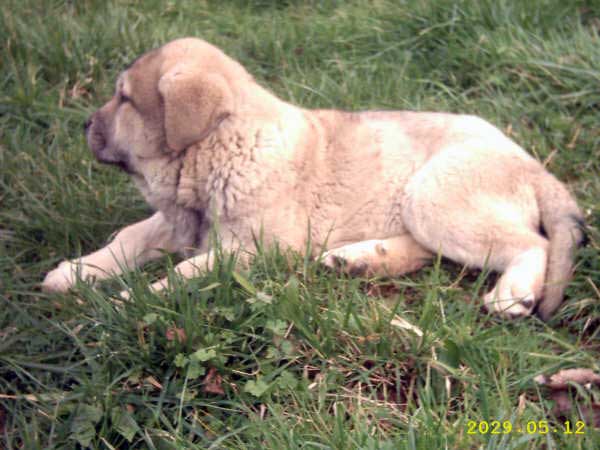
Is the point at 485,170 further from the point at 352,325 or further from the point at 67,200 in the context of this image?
the point at 67,200

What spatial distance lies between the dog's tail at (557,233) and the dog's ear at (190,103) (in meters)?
1.60

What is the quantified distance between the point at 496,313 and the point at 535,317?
0.18 meters

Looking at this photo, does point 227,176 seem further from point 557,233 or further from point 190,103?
point 557,233

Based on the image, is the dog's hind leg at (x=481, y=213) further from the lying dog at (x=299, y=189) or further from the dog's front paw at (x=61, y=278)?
the dog's front paw at (x=61, y=278)

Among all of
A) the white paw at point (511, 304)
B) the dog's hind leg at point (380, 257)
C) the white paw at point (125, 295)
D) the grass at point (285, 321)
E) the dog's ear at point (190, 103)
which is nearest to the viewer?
the grass at point (285, 321)

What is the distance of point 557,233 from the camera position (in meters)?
3.65

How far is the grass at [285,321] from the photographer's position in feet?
9.18
